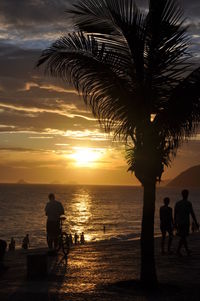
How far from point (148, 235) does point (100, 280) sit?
205 centimetres

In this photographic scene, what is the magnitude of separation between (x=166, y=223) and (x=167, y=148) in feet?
22.9

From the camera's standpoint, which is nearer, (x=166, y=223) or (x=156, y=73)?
(x=156, y=73)

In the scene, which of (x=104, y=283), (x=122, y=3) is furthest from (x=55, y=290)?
(x=122, y=3)

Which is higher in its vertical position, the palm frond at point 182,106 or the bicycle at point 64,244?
the palm frond at point 182,106

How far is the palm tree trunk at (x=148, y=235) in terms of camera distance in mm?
10555

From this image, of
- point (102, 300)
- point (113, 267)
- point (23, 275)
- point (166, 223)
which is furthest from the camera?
point (166, 223)

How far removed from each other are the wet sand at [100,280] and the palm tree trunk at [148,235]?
28 centimetres

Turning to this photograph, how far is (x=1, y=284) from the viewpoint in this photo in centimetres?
1120

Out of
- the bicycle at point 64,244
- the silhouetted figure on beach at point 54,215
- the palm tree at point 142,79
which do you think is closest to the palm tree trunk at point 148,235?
the palm tree at point 142,79

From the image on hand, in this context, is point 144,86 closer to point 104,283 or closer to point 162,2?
point 162,2

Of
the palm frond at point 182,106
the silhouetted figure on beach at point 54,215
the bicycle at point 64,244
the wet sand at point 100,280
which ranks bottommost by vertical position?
the wet sand at point 100,280

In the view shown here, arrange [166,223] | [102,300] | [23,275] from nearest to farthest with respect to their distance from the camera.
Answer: [102,300] → [23,275] → [166,223]

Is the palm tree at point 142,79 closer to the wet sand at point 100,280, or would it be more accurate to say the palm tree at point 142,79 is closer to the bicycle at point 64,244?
the wet sand at point 100,280

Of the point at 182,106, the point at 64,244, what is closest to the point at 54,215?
the point at 64,244
